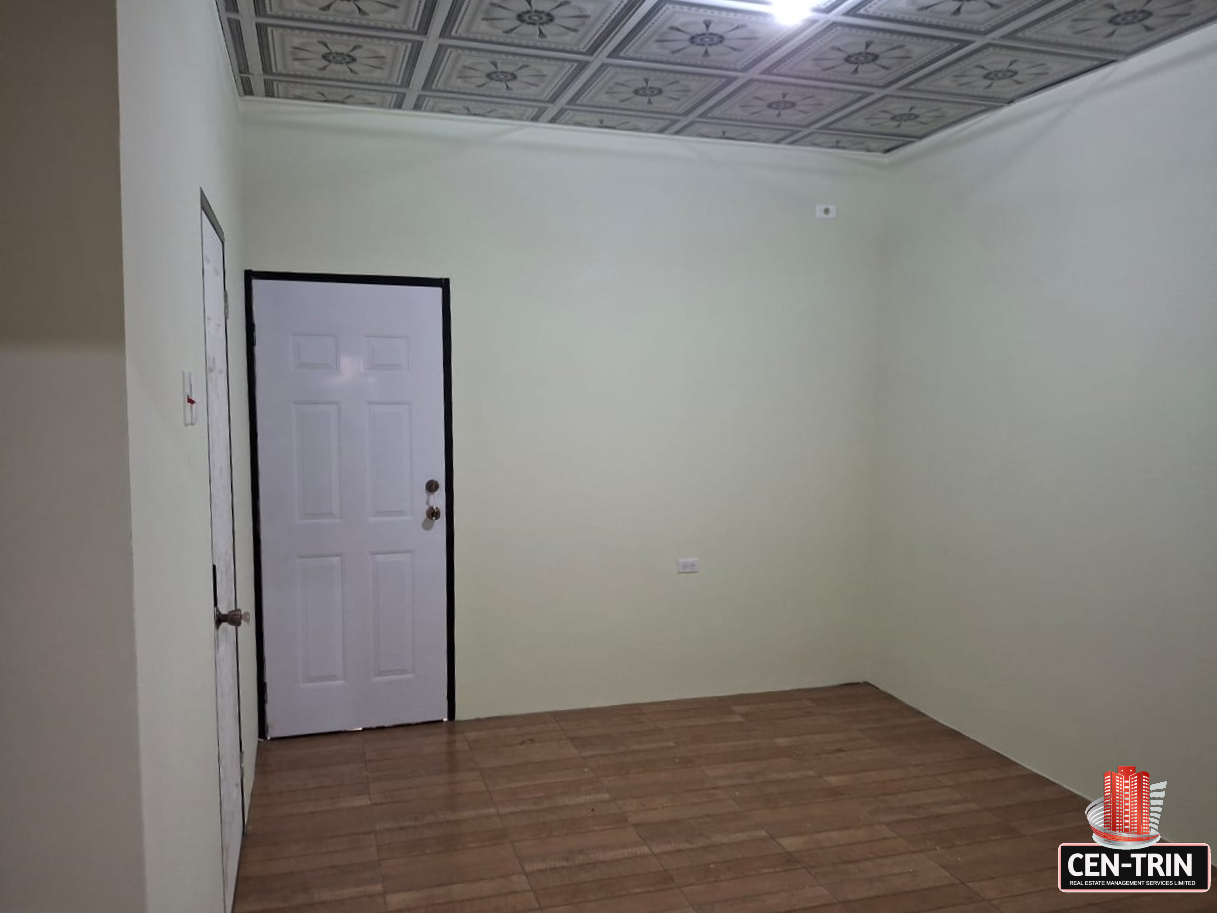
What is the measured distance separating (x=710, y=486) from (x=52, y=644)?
11.8 feet

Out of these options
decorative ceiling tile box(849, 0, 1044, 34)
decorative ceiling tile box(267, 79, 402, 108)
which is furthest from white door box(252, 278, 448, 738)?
decorative ceiling tile box(849, 0, 1044, 34)

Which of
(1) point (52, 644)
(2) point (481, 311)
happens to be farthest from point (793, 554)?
(1) point (52, 644)

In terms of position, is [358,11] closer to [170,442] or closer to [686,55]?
[686,55]

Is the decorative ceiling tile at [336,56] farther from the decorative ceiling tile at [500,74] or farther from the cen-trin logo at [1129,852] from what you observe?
the cen-trin logo at [1129,852]

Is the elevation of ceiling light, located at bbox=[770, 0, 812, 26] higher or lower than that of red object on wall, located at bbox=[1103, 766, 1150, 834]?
higher

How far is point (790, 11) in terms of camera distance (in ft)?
9.68

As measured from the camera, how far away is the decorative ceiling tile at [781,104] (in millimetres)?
3771

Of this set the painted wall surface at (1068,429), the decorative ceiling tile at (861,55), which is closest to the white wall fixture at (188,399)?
the decorative ceiling tile at (861,55)

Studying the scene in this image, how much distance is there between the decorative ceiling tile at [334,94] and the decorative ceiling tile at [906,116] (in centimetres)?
207

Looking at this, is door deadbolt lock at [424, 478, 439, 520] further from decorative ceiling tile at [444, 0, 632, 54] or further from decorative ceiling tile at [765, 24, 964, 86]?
decorative ceiling tile at [765, 24, 964, 86]

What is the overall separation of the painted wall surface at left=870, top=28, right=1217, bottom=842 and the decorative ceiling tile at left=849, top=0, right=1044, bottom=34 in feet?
2.35

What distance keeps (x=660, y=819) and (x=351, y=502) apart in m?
1.98

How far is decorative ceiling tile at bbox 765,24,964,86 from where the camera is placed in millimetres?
3166

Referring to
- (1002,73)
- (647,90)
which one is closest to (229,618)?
(647,90)
